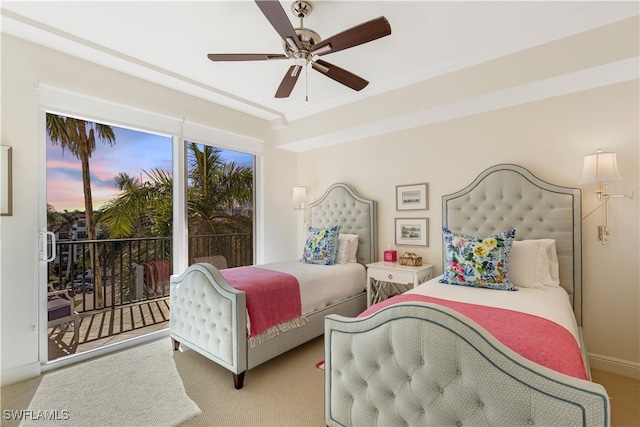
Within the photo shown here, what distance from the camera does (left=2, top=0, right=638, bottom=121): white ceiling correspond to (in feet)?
6.86

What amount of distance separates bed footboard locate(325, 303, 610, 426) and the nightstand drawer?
5.31ft

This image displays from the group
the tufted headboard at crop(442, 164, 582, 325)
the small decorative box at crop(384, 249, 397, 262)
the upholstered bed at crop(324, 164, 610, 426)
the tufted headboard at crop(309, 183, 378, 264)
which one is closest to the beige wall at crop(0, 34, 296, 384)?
the upholstered bed at crop(324, 164, 610, 426)

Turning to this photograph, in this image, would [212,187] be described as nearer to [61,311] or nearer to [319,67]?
[61,311]

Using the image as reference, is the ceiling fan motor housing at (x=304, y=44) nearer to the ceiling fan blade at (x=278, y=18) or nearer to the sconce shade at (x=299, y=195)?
the ceiling fan blade at (x=278, y=18)

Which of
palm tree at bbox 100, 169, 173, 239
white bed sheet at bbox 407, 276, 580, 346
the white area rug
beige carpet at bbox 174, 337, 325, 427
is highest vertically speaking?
palm tree at bbox 100, 169, 173, 239

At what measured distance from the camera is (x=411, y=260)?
333 cm

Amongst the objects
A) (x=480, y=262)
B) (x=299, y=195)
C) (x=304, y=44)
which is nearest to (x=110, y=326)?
(x=299, y=195)

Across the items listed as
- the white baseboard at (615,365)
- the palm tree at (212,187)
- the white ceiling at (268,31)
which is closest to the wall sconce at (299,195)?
the palm tree at (212,187)

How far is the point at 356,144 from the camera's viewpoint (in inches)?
161

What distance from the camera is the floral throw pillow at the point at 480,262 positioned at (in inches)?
90.8

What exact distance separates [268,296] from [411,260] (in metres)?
1.68

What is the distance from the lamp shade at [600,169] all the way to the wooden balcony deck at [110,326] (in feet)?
14.2

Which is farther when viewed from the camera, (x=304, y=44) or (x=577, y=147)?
(x=577, y=147)

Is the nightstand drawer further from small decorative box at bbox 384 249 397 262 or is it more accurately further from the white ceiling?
the white ceiling
